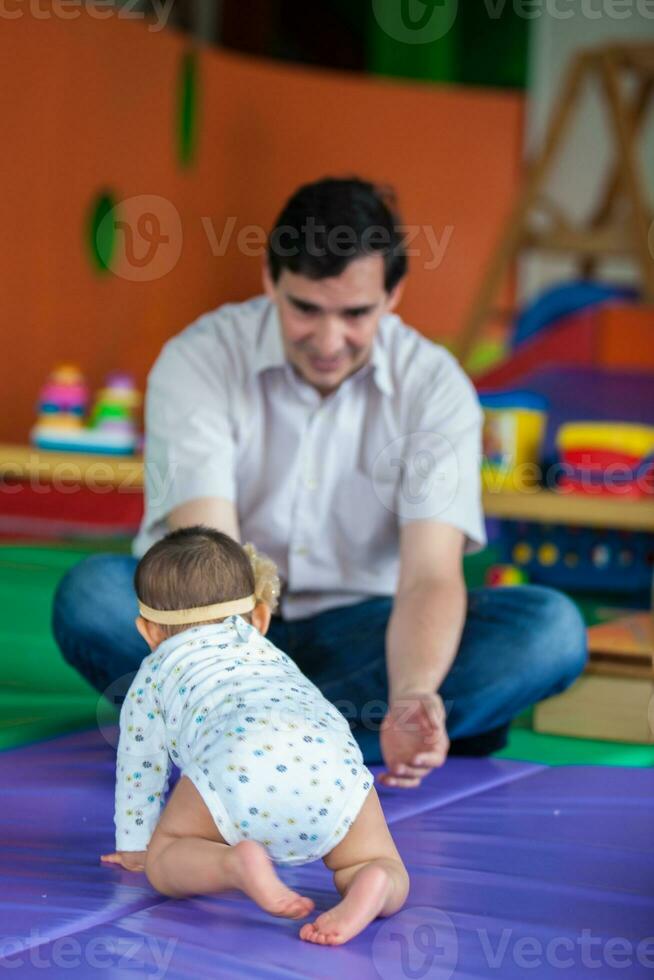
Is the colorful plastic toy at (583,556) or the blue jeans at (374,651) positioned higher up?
the blue jeans at (374,651)

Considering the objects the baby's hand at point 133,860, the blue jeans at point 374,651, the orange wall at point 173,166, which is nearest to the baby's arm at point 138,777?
the baby's hand at point 133,860

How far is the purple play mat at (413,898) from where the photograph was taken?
96 centimetres

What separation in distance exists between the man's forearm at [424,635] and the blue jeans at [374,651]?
0.07m

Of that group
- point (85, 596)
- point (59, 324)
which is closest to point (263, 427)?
point (85, 596)

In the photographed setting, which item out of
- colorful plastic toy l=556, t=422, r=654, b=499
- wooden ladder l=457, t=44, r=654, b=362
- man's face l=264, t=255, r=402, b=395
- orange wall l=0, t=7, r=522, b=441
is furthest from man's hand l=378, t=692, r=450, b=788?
orange wall l=0, t=7, r=522, b=441

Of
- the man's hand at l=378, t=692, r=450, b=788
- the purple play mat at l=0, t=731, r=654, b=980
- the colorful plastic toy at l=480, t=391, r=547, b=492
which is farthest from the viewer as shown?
the colorful plastic toy at l=480, t=391, r=547, b=492

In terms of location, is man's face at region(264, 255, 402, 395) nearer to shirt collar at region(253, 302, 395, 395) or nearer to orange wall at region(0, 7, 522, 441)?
shirt collar at region(253, 302, 395, 395)

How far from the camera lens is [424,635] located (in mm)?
1496

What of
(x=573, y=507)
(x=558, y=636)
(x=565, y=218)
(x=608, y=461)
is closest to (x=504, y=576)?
(x=573, y=507)

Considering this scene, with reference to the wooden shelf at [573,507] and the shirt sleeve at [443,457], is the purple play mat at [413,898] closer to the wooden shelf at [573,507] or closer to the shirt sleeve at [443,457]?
the shirt sleeve at [443,457]

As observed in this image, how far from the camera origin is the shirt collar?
171 centimetres

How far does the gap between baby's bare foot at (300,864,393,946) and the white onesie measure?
0.06 m

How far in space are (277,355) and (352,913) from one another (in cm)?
88

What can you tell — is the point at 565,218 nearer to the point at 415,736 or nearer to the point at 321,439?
the point at 321,439
